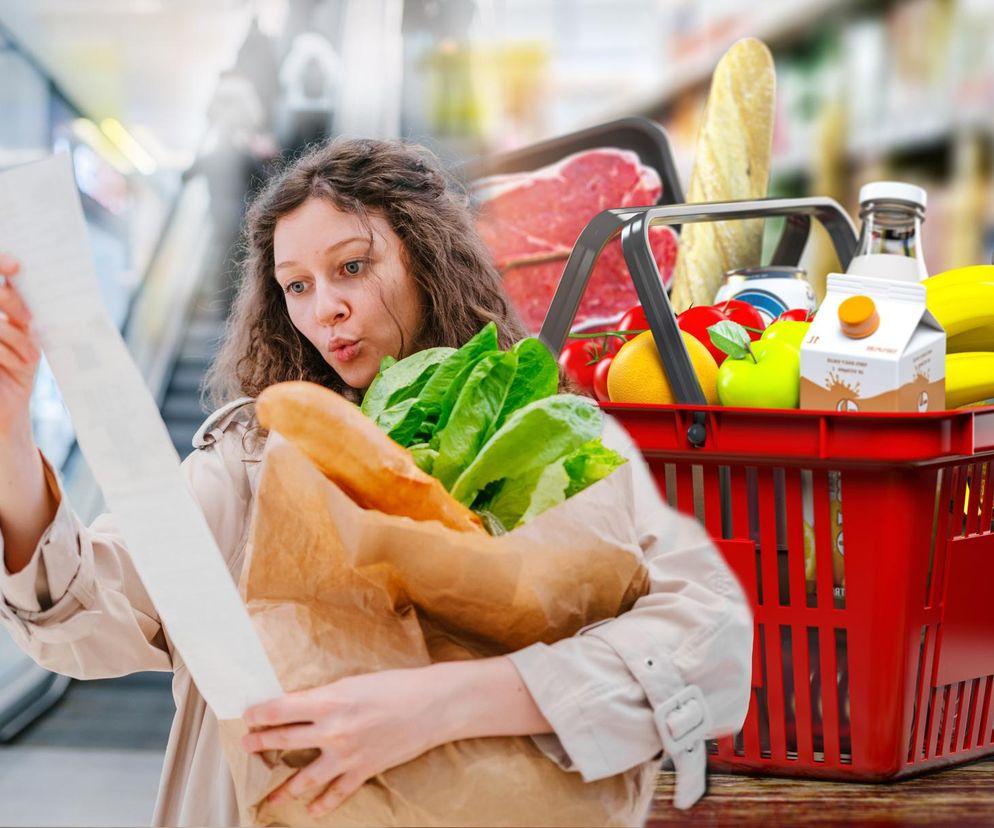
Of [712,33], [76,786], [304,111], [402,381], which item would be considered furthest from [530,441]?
[304,111]

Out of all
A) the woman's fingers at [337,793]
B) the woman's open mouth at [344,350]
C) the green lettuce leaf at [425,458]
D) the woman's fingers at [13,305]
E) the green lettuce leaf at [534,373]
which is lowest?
the woman's fingers at [337,793]

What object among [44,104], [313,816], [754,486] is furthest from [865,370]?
[44,104]

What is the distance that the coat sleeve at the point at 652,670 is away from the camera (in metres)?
0.69

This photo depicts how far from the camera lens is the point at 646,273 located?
101cm

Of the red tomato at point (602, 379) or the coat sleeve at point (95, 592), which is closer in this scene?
the coat sleeve at point (95, 592)

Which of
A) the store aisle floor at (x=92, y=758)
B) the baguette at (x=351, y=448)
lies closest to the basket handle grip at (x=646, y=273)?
the baguette at (x=351, y=448)

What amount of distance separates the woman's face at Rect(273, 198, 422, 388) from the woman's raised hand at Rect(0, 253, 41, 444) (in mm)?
345

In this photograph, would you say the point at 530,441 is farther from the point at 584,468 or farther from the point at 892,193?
the point at 892,193

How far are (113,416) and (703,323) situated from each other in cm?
78

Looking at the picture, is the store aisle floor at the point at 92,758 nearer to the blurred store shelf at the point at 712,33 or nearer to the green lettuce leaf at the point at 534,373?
the blurred store shelf at the point at 712,33

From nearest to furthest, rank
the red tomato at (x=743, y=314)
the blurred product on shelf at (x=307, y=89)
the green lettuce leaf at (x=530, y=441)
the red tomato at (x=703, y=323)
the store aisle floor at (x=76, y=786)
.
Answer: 1. the green lettuce leaf at (x=530, y=441)
2. the red tomato at (x=703, y=323)
3. the red tomato at (x=743, y=314)
4. the store aisle floor at (x=76, y=786)
5. the blurred product on shelf at (x=307, y=89)

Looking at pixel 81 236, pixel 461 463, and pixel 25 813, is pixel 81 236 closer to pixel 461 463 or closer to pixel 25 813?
pixel 461 463

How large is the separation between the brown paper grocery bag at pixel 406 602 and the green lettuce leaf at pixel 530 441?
1.4 inches

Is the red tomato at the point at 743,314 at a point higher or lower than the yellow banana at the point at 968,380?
higher
